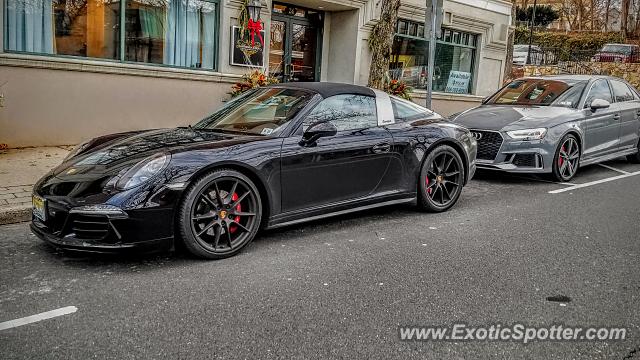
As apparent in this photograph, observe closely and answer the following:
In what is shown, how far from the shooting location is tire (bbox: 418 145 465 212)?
6.15m

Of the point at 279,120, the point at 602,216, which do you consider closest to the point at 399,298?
the point at 279,120

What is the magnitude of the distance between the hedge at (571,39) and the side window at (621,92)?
34285 mm

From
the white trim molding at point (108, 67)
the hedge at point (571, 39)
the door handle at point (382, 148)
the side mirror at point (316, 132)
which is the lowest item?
the door handle at point (382, 148)

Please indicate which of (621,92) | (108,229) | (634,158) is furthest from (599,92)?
(108,229)

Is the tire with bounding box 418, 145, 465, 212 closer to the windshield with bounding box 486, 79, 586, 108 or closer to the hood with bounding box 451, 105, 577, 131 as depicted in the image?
the hood with bounding box 451, 105, 577, 131

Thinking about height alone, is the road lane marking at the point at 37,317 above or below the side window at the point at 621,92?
below

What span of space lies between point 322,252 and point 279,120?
1.25m

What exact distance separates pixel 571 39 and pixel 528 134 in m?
39.9

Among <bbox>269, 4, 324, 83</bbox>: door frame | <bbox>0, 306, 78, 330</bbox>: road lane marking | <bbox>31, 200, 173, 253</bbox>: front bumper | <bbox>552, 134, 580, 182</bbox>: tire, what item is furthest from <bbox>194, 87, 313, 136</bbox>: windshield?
<bbox>269, 4, 324, 83</bbox>: door frame

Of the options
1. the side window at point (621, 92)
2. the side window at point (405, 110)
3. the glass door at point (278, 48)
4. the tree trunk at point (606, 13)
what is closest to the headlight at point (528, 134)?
the side window at point (405, 110)

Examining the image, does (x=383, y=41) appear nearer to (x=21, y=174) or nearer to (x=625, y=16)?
(x=21, y=174)

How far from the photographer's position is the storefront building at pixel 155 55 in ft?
29.1

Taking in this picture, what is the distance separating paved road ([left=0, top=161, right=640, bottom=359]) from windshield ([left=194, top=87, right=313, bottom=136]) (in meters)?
1.02

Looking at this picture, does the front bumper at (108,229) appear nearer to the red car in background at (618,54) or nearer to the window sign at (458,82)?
the window sign at (458,82)
